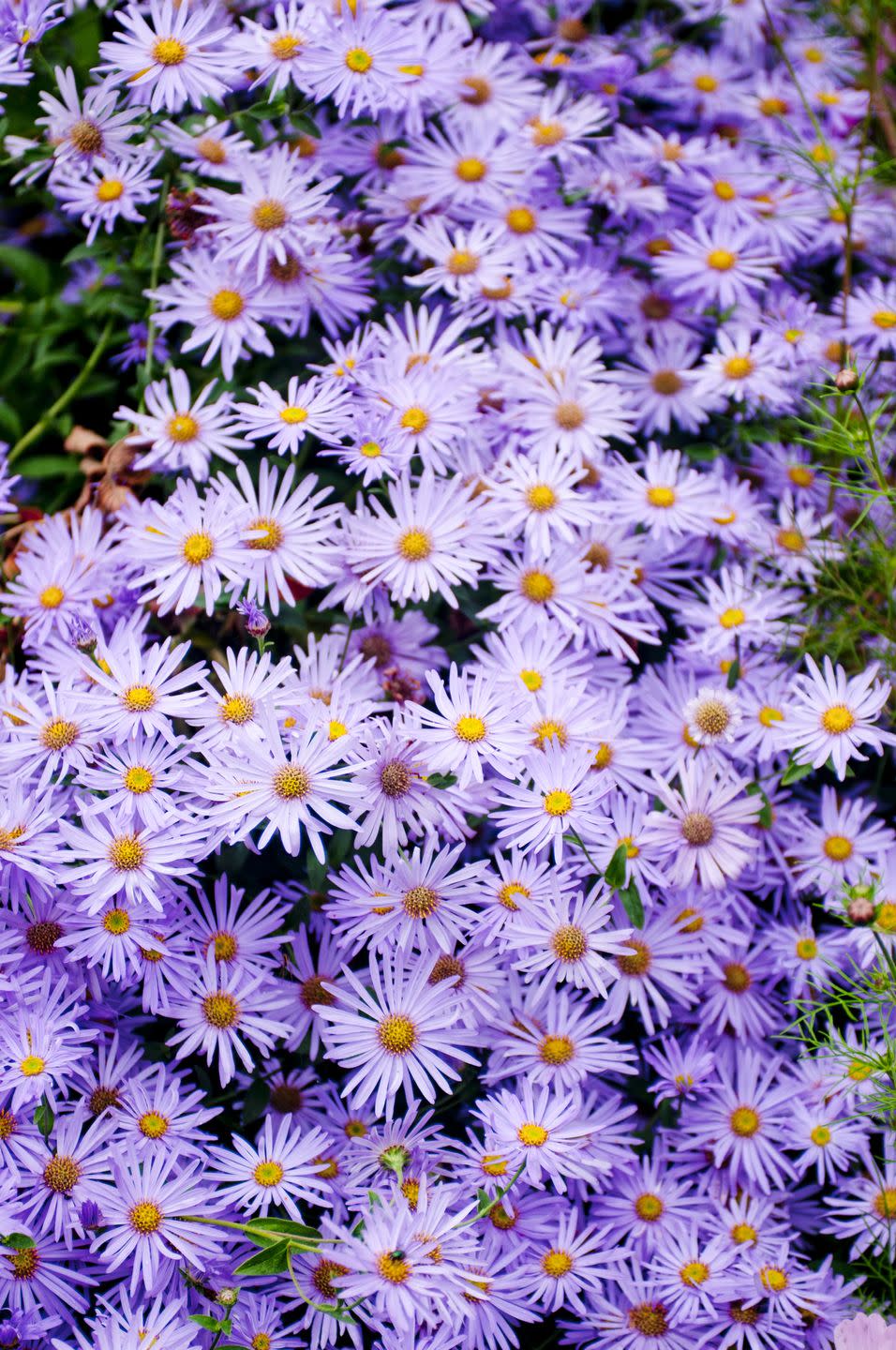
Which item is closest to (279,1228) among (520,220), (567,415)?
(567,415)

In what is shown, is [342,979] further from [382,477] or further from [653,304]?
[653,304]

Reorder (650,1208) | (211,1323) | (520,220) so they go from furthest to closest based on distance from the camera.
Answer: (520,220), (650,1208), (211,1323)

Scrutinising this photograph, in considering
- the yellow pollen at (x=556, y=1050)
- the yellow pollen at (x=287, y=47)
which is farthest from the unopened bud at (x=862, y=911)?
the yellow pollen at (x=287, y=47)

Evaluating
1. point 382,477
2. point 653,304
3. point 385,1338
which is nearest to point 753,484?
point 653,304

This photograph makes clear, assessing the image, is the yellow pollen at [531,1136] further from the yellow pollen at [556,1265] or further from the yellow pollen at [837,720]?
the yellow pollen at [837,720]

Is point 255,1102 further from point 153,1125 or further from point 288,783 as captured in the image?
point 288,783

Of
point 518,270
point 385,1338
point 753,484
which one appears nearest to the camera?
point 385,1338
